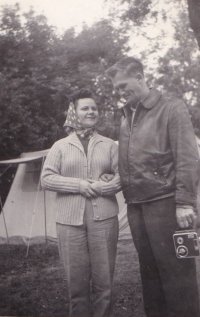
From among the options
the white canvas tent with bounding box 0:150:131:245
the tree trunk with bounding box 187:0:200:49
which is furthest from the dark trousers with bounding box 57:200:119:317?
the white canvas tent with bounding box 0:150:131:245

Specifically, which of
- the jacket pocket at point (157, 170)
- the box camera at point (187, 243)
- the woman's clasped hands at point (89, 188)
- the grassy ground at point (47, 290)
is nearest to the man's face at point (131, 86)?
the jacket pocket at point (157, 170)

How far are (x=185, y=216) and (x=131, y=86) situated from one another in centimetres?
51

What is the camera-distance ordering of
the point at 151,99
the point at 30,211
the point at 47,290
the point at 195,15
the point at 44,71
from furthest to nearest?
the point at 30,211, the point at 44,71, the point at 47,290, the point at 195,15, the point at 151,99

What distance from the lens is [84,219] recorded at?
1.28 m

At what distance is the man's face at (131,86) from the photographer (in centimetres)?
129

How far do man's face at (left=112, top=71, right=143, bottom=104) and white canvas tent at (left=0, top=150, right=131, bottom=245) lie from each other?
8.55ft

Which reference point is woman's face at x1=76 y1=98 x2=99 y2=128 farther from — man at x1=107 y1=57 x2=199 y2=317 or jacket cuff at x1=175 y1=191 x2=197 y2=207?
jacket cuff at x1=175 y1=191 x2=197 y2=207

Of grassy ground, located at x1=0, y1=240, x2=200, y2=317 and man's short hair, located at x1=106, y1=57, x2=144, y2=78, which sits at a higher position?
man's short hair, located at x1=106, y1=57, x2=144, y2=78

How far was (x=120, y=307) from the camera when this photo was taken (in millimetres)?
1513

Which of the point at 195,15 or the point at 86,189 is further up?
the point at 195,15

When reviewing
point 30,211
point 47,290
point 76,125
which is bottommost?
point 30,211

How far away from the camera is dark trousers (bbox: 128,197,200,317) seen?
119cm

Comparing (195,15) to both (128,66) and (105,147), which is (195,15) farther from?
(105,147)

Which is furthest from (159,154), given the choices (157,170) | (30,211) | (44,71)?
(30,211)
